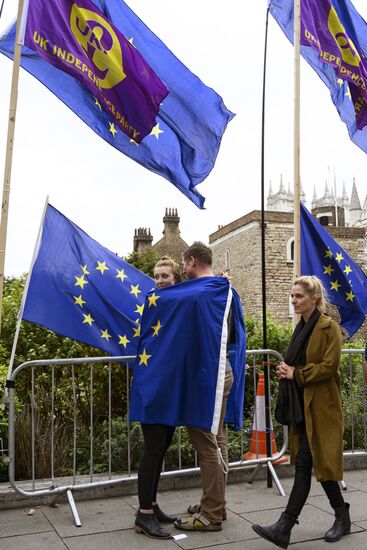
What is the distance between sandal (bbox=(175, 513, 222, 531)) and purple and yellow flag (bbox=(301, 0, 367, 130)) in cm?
495

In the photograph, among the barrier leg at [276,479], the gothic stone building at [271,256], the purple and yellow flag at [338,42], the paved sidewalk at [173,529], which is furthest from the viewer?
the gothic stone building at [271,256]

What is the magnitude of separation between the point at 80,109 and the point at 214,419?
118 inches

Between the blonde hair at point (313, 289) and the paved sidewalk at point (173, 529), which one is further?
the blonde hair at point (313, 289)

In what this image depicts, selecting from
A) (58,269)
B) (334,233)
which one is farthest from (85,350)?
(334,233)

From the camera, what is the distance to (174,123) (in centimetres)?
629

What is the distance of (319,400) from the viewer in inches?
180

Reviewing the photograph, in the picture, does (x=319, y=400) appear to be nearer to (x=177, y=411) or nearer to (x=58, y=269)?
(x=177, y=411)

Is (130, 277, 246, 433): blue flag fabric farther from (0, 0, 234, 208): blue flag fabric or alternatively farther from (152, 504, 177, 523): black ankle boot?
(0, 0, 234, 208): blue flag fabric

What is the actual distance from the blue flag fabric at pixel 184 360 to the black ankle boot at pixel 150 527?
0.74m

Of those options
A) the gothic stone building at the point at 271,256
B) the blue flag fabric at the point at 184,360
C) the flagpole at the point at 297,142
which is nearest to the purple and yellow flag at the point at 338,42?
the flagpole at the point at 297,142

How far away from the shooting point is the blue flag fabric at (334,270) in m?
6.50

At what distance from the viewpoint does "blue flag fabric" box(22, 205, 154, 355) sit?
16.8ft

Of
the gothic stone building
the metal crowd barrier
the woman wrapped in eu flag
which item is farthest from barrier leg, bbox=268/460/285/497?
the gothic stone building

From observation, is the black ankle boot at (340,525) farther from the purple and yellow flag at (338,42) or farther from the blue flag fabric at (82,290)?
the purple and yellow flag at (338,42)
